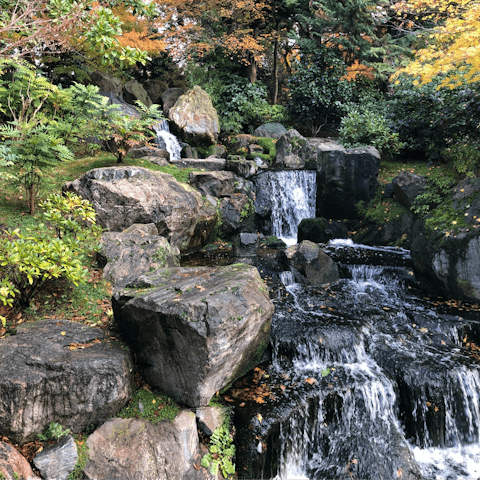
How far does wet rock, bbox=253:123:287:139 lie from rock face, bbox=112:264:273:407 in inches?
498

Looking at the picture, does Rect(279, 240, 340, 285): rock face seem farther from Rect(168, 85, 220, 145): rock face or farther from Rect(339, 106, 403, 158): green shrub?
Rect(168, 85, 220, 145): rock face

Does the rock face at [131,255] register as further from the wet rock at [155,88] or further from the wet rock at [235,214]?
the wet rock at [155,88]

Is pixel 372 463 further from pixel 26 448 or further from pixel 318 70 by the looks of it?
pixel 318 70

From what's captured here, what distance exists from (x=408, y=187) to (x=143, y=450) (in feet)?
33.3

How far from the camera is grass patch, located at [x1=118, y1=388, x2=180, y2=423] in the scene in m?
4.27

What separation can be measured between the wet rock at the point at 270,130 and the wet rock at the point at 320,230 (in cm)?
637

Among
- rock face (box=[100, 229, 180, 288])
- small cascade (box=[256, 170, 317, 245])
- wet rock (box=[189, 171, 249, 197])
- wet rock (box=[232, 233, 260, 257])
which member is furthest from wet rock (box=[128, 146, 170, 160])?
rock face (box=[100, 229, 180, 288])

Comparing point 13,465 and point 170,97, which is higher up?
point 170,97

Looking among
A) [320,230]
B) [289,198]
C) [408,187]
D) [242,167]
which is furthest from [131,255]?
[408,187]

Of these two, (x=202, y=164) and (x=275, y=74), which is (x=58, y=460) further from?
(x=275, y=74)

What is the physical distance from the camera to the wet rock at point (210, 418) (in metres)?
4.37

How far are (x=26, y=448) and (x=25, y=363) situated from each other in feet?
2.90

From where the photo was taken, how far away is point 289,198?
12750mm

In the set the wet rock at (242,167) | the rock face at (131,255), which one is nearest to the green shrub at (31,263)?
the rock face at (131,255)
